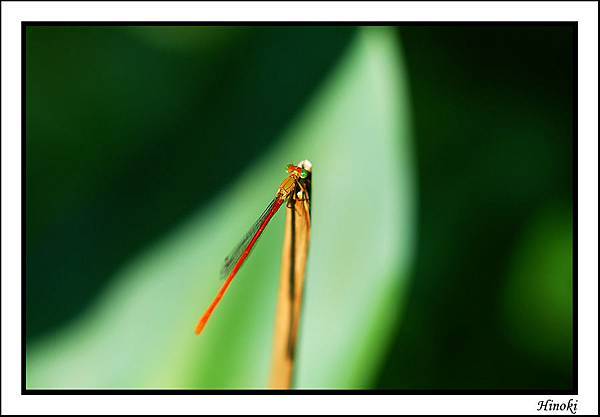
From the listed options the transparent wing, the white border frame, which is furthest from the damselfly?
the white border frame

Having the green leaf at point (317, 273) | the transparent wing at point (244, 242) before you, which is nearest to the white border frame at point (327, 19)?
the green leaf at point (317, 273)

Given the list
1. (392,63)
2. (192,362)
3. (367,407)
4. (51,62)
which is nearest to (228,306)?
(192,362)

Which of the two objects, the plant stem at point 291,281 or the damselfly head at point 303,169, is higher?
the damselfly head at point 303,169

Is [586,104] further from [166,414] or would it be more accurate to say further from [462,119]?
[166,414]

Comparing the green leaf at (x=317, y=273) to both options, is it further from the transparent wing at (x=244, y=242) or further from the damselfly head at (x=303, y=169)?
the damselfly head at (x=303, y=169)

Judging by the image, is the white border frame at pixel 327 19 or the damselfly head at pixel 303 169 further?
the white border frame at pixel 327 19

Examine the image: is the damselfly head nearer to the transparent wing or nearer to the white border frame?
the transparent wing

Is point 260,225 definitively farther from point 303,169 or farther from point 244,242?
point 303,169
